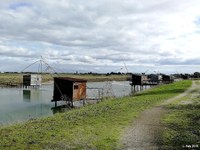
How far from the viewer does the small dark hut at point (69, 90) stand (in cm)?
4794

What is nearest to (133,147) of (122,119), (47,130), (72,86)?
(47,130)

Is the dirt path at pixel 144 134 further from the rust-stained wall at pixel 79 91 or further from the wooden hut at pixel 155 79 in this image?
the wooden hut at pixel 155 79

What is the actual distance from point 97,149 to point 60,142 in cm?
219

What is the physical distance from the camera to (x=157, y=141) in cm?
1417

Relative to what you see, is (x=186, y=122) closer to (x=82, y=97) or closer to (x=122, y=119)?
(x=122, y=119)

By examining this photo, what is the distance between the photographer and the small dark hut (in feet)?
157

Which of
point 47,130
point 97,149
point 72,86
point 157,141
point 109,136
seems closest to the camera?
point 97,149

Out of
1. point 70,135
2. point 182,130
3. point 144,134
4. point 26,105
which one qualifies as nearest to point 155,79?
point 26,105

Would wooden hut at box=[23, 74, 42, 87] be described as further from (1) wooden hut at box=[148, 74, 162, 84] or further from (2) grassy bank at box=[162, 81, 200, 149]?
(2) grassy bank at box=[162, 81, 200, 149]

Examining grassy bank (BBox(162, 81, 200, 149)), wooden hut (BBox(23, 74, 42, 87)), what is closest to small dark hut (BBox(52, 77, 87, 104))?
grassy bank (BBox(162, 81, 200, 149))

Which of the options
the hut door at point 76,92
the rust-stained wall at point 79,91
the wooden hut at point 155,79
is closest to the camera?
the hut door at point 76,92

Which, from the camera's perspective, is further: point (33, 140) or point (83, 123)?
point (83, 123)

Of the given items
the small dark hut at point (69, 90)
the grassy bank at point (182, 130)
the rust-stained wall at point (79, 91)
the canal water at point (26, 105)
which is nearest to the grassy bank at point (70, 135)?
the grassy bank at point (182, 130)

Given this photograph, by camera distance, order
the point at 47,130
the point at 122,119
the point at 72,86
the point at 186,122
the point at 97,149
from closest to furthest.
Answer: the point at 97,149, the point at 47,130, the point at 186,122, the point at 122,119, the point at 72,86
